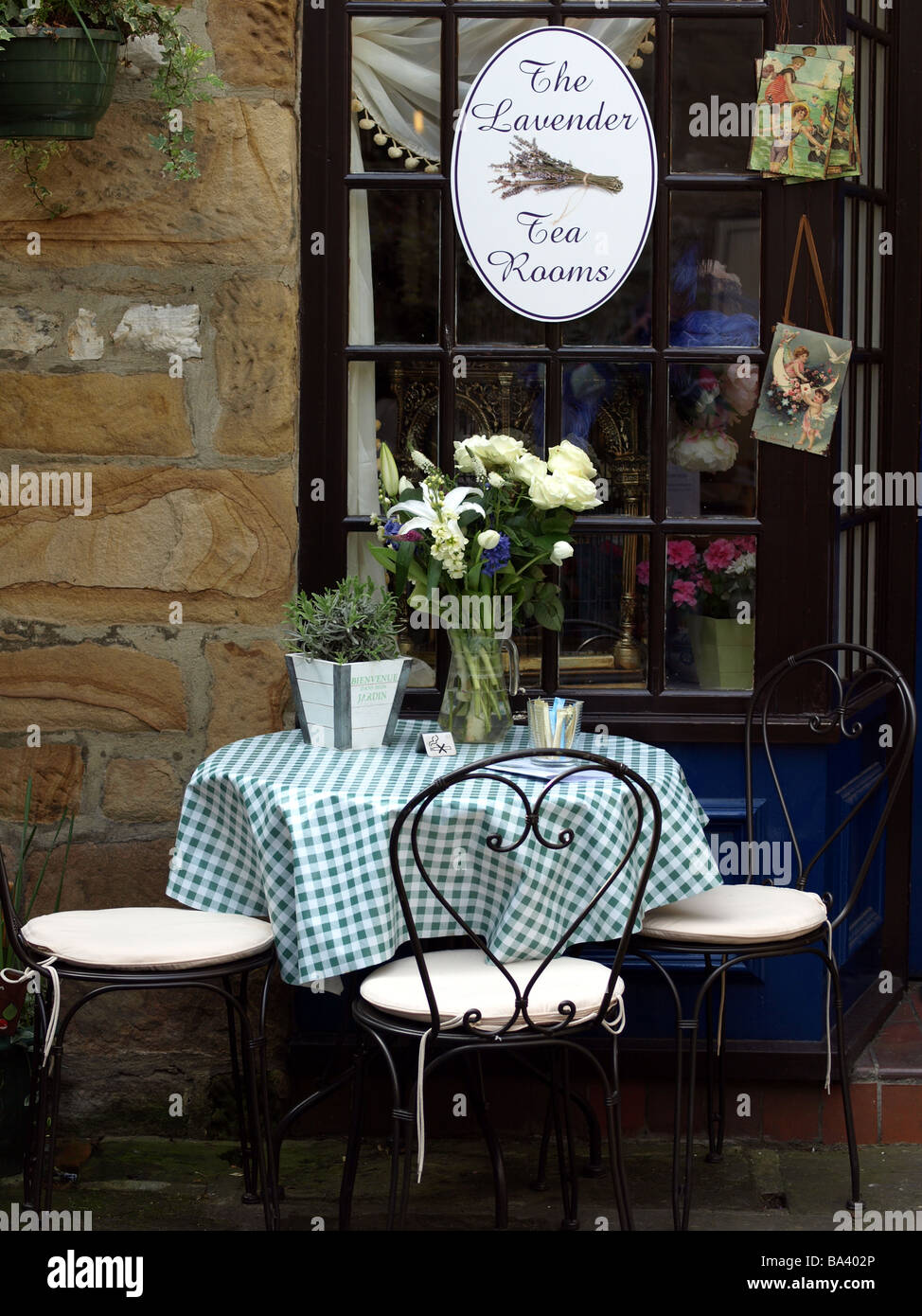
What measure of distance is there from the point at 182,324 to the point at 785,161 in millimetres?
1389

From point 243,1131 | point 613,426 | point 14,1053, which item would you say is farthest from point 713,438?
point 14,1053

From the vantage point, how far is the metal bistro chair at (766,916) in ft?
9.93

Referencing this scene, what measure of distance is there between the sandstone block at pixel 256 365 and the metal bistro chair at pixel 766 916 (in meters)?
1.24

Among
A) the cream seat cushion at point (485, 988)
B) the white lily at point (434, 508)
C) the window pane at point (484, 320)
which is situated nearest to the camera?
the cream seat cushion at point (485, 988)

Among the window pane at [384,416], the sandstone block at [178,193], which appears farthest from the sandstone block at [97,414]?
the window pane at [384,416]

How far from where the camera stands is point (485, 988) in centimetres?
270

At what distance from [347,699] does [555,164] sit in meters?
1.32

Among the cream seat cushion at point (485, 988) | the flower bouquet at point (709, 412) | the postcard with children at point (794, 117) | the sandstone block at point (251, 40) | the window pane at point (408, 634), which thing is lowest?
the cream seat cushion at point (485, 988)

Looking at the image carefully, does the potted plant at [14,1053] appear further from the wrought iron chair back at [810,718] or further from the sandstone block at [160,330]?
the wrought iron chair back at [810,718]

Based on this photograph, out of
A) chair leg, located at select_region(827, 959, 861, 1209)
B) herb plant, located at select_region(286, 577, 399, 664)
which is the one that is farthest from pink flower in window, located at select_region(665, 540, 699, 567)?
chair leg, located at select_region(827, 959, 861, 1209)

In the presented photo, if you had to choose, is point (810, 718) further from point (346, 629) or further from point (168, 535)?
point (168, 535)

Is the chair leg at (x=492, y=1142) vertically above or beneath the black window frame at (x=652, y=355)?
beneath

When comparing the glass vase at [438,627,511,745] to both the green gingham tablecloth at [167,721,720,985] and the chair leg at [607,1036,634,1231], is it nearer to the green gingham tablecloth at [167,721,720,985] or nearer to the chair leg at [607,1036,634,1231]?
the green gingham tablecloth at [167,721,720,985]
